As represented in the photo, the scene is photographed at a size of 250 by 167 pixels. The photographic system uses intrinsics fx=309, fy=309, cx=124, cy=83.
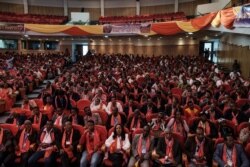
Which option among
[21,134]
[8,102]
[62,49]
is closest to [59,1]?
[62,49]

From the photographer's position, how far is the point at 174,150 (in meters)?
5.32

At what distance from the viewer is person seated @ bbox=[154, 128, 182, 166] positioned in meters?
5.24

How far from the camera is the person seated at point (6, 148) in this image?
17.8 feet

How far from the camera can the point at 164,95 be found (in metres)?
8.84

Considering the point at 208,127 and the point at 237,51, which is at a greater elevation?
the point at 237,51

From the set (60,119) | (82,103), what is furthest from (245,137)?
(82,103)

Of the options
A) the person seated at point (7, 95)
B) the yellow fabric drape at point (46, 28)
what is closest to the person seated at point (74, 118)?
the person seated at point (7, 95)

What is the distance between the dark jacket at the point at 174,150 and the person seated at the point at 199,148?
0.50 ft

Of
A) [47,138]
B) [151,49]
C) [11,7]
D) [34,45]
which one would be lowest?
[47,138]

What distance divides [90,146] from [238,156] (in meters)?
2.57

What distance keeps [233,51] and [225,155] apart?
12.3 meters

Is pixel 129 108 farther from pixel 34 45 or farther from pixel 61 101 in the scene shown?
pixel 34 45

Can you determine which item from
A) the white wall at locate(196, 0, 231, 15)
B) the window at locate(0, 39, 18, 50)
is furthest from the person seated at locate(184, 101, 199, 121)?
the window at locate(0, 39, 18, 50)

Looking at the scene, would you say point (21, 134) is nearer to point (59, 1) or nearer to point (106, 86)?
point (106, 86)
